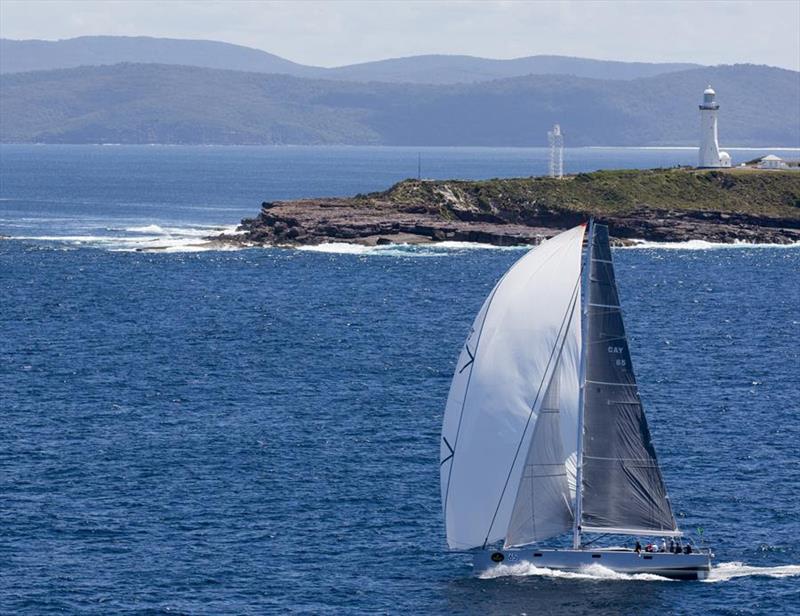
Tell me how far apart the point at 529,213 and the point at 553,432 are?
105695 mm

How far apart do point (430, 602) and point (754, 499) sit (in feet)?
53.0

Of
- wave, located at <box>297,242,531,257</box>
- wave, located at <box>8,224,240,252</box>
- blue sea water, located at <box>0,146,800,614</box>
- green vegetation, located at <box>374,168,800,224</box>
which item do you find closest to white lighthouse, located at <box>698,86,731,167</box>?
green vegetation, located at <box>374,168,800,224</box>

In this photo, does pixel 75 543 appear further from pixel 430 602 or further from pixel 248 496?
pixel 430 602

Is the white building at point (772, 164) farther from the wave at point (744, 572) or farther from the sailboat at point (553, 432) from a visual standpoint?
the sailboat at point (553, 432)

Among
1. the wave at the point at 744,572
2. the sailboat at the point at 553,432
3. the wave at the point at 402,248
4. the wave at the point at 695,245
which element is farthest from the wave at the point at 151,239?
the wave at the point at 744,572

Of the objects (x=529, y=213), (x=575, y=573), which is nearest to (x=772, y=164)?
(x=529, y=213)

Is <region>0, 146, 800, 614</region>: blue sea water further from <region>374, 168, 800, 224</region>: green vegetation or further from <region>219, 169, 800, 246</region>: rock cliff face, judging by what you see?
<region>374, 168, 800, 224</region>: green vegetation

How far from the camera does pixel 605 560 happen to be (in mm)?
47062

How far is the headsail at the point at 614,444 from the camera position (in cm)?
4675

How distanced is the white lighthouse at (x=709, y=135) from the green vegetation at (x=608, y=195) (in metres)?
10.0

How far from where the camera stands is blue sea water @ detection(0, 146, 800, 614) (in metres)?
47.2

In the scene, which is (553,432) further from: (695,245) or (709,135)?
(709,135)

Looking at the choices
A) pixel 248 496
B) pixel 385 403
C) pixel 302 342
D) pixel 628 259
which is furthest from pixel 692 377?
pixel 628 259

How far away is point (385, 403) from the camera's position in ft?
241
